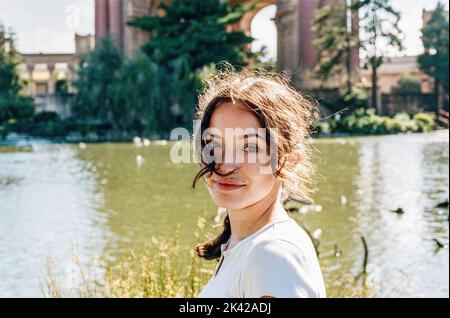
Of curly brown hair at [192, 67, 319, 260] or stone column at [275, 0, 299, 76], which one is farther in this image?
stone column at [275, 0, 299, 76]

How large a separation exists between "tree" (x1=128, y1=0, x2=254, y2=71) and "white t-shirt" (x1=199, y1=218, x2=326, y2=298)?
21.9m

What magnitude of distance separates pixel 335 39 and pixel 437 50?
215 inches

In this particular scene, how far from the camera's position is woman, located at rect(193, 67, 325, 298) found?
894mm

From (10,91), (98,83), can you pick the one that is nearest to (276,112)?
(98,83)

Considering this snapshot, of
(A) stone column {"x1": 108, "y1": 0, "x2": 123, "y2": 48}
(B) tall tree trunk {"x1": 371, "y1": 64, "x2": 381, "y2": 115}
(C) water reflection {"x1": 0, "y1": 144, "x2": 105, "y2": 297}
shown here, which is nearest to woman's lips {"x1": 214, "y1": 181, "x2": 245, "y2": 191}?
(C) water reflection {"x1": 0, "y1": 144, "x2": 105, "y2": 297}

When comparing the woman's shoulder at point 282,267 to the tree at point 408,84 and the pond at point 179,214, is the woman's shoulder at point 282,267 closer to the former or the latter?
the pond at point 179,214

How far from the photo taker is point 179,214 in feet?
24.0

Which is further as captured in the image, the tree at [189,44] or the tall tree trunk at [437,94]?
the tall tree trunk at [437,94]

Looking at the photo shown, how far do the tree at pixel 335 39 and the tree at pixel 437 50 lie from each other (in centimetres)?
406

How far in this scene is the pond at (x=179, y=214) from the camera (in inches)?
190

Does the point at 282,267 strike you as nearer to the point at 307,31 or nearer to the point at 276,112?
the point at 276,112

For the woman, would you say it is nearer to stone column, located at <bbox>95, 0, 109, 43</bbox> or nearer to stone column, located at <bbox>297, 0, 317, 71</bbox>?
stone column, located at <bbox>297, 0, 317, 71</bbox>

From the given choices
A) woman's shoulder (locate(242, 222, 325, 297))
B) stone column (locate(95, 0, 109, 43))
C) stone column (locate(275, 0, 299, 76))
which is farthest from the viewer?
stone column (locate(95, 0, 109, 43))

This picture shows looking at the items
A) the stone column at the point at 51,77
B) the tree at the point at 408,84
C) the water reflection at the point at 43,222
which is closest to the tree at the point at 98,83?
the water reflection at the point at 43,222
